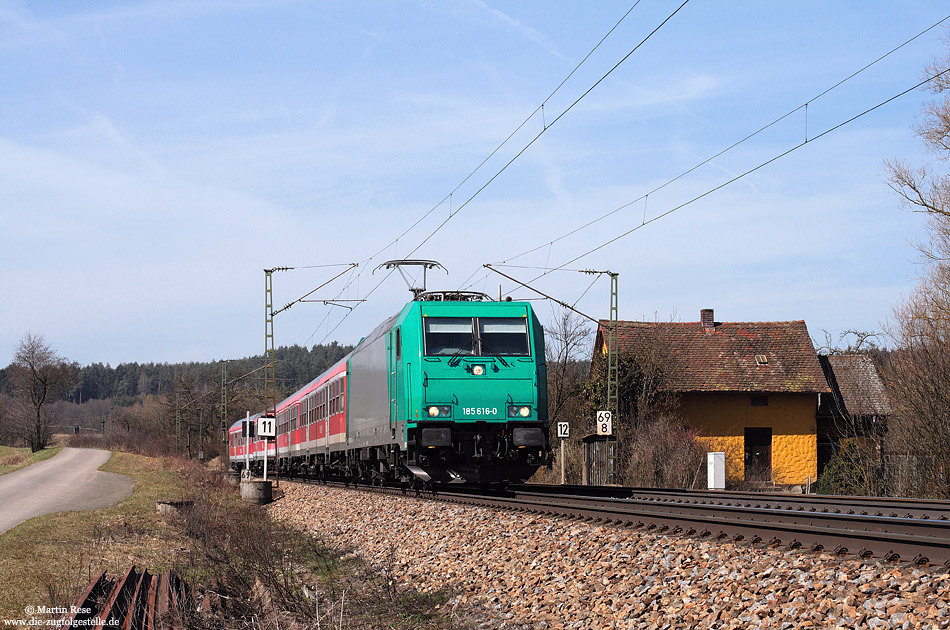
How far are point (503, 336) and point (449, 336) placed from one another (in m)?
1.02

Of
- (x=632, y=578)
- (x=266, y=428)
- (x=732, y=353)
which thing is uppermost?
(x=732, y=353)

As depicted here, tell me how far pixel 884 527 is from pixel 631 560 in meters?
2.49

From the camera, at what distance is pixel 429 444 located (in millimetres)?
16250

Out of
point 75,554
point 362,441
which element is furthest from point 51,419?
point 75,554

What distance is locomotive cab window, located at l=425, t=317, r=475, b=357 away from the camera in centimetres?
1689

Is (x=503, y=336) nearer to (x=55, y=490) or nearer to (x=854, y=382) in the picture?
(x=55, y=490)

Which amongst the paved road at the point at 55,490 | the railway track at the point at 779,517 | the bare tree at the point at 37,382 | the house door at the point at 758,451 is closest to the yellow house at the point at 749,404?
the house door at the point at 758,451

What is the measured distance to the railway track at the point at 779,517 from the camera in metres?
7.52

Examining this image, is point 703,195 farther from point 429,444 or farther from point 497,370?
point 429,444

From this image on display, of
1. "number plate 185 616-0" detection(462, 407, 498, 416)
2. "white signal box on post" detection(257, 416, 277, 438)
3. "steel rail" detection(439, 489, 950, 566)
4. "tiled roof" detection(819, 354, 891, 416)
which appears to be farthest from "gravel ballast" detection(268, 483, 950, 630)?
"tiled roof" detection(819, 354, 891, 416)

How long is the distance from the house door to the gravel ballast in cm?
2622

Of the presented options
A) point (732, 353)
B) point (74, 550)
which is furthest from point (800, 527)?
point (732, 353)

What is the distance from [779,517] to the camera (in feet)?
35.4

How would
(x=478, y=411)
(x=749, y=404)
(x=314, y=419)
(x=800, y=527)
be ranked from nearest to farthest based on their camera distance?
1. (x=800, y=527)
2. (x=478, y=411)
3. (x=314, y=419)
4. (x=749, y=404)
